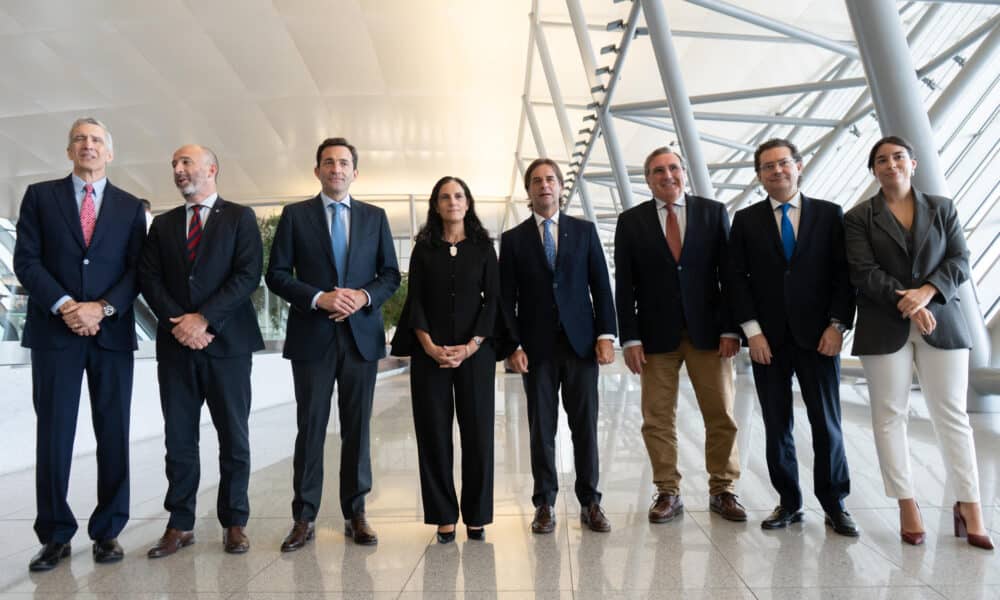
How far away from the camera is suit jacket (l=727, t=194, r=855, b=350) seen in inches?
156

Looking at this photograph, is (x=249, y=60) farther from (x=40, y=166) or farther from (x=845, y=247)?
(x=845, y=247)

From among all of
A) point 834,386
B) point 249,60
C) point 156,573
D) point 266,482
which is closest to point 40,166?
point 249,60

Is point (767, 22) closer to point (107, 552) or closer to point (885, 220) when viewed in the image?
point (885, 220)

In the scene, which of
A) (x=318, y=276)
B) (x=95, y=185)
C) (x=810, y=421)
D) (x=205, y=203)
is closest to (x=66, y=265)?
(x=95, y=185)

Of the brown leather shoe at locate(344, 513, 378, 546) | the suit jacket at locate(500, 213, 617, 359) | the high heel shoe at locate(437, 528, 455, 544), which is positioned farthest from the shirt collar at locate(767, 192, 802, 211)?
the brown leather shoe at locate(344, 513, 378, 546)

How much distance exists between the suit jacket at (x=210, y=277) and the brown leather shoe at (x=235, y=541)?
0.98 metres

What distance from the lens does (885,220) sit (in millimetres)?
3791

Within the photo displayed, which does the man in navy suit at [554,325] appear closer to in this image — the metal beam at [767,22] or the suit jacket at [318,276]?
the suit jacket at [318,276]

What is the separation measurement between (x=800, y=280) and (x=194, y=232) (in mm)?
3535

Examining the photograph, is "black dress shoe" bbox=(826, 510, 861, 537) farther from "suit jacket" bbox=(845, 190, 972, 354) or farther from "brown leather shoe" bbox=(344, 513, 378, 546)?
"brown leather shoe" bbox=(344, 513, 378, 546)

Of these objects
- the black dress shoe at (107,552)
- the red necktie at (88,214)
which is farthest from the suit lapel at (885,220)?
the black dress shoe at (107,552)

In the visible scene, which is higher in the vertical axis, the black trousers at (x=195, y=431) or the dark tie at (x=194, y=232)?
the dark tie at (x=194, y=232)

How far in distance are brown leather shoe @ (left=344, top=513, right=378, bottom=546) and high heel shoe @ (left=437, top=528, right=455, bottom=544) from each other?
14.1 inches

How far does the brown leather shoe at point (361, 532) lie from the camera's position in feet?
12.7
